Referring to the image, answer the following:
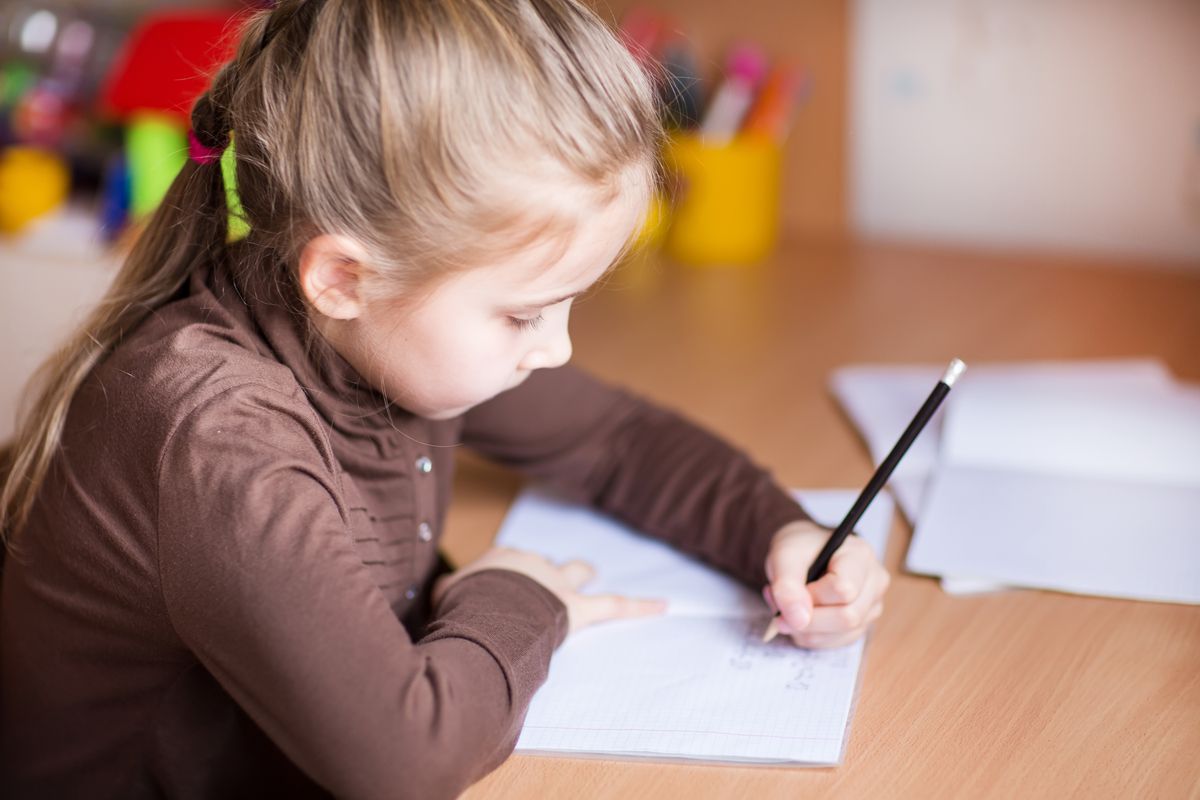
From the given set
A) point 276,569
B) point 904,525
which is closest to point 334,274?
A: point 276,569

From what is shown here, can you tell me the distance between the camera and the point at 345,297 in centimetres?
70

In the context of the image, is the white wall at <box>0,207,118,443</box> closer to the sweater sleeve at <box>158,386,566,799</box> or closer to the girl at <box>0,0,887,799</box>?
the girl at <box>0,0,887,799</box>

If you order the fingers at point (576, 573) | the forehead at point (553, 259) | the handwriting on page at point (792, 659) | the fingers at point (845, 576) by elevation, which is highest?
the forehead at point (553, 259)

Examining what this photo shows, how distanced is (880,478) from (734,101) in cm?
73

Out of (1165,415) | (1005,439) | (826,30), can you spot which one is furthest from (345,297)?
(826,30)

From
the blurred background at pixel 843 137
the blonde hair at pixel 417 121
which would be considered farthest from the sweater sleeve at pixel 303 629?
the blurred background at pixel 843 137

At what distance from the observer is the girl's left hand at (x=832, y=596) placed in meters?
0.74

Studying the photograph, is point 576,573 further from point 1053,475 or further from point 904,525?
point 1053,475

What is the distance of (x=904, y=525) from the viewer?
0.88 m

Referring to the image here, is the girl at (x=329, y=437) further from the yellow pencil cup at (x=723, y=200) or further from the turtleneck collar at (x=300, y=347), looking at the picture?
the yellow pencil cup at (x=723, y=200)

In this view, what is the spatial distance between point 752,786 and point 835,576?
15 centimetres

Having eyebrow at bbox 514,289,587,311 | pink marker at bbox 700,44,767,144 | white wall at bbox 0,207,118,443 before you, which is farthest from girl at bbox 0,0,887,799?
pink marker at bbox 700,44,767,144

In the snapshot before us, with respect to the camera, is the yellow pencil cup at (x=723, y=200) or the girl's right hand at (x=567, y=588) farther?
the yellow pencil cup at (x=723, y=200)

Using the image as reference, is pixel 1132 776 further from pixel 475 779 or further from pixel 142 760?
pixel 142 760
